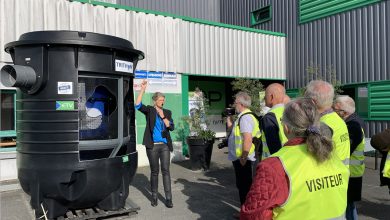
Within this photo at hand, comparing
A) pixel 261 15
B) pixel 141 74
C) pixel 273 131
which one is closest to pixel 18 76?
pixel 273 131

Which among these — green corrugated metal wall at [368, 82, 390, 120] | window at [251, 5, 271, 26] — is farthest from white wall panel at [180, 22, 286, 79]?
green corrugated metal wall at [368, 82, 390, 120]

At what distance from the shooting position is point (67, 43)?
3541 millimetres

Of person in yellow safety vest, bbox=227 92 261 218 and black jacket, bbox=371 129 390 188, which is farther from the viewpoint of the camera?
person in yellow safety vest, bbox=227 92 261 218

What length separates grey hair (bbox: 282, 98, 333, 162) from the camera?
1.84m

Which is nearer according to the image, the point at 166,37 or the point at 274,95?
the point at 274,95

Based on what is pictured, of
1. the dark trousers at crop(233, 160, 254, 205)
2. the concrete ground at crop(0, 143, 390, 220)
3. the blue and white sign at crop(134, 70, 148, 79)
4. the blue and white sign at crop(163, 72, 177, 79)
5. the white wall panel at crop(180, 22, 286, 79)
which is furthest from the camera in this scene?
the white wall panel at crop(180, 22, 286, 79)

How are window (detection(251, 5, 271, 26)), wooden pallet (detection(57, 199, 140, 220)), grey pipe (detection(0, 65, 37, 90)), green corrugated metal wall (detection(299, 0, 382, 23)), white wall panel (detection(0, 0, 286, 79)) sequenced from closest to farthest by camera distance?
grey pipe (detection(0, 65, 37, 90))
wooden pallet (detection(57, 199, 140, 220))
white wall panel (detection(0, 0, 286, 79))
green corrugated metal wall (detection(299, 0, 382, 23))
window (detection(251, 5, 271, 26))

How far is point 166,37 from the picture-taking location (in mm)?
10203

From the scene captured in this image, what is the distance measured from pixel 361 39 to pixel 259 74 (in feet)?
11.6

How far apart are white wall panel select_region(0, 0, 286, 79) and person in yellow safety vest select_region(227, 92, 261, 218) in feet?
17.6

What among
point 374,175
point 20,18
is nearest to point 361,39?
point 374,175

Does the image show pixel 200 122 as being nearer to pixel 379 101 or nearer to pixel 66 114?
pixel 379 101

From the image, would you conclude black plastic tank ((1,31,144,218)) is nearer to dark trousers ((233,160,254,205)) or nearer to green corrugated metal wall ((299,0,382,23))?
dark trousers ((233,160,254,205))

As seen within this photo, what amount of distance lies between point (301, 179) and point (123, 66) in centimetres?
274
